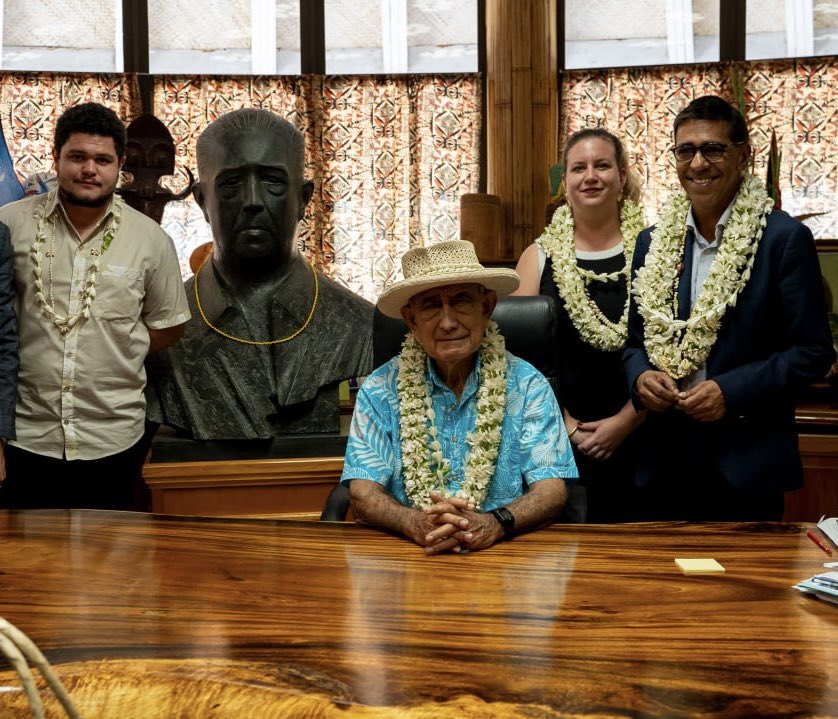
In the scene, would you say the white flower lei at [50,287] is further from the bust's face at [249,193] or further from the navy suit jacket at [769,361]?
the navy suit jacket at [769,361]

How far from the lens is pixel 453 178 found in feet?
25.0

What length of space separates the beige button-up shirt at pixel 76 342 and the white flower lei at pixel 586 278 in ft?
3.93

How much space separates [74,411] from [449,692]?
182cm

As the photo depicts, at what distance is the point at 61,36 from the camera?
770 centimetres

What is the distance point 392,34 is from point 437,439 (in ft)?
21.2

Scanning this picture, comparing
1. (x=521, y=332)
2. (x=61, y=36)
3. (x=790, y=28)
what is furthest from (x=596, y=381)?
(x=61, y=36)

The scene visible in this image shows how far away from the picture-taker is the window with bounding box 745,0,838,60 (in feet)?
24.5

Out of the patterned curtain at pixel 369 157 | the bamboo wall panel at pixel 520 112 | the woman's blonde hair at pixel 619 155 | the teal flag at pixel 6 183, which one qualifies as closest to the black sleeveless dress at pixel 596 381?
the woman's blonde hair at pixel 619 155

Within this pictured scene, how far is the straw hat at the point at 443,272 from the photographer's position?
203cm

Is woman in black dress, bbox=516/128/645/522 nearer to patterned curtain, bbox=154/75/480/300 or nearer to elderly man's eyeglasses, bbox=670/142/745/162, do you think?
elderly man's eyeglasses, bbox=670/142/745/162

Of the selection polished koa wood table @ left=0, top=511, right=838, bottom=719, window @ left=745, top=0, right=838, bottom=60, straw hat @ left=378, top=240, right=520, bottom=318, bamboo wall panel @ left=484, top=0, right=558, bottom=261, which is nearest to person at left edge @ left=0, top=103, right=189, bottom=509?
polished koa wood table @ left=0, top=511, right=838, bottom=719

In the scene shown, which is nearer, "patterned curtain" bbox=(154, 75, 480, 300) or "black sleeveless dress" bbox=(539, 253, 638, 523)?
"black sleeveless dress" bbox=(539, 253, 638, 523)

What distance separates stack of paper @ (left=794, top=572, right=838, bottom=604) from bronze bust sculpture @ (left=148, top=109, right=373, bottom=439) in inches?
73.2

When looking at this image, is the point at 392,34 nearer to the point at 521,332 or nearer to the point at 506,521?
the point at 521,332
